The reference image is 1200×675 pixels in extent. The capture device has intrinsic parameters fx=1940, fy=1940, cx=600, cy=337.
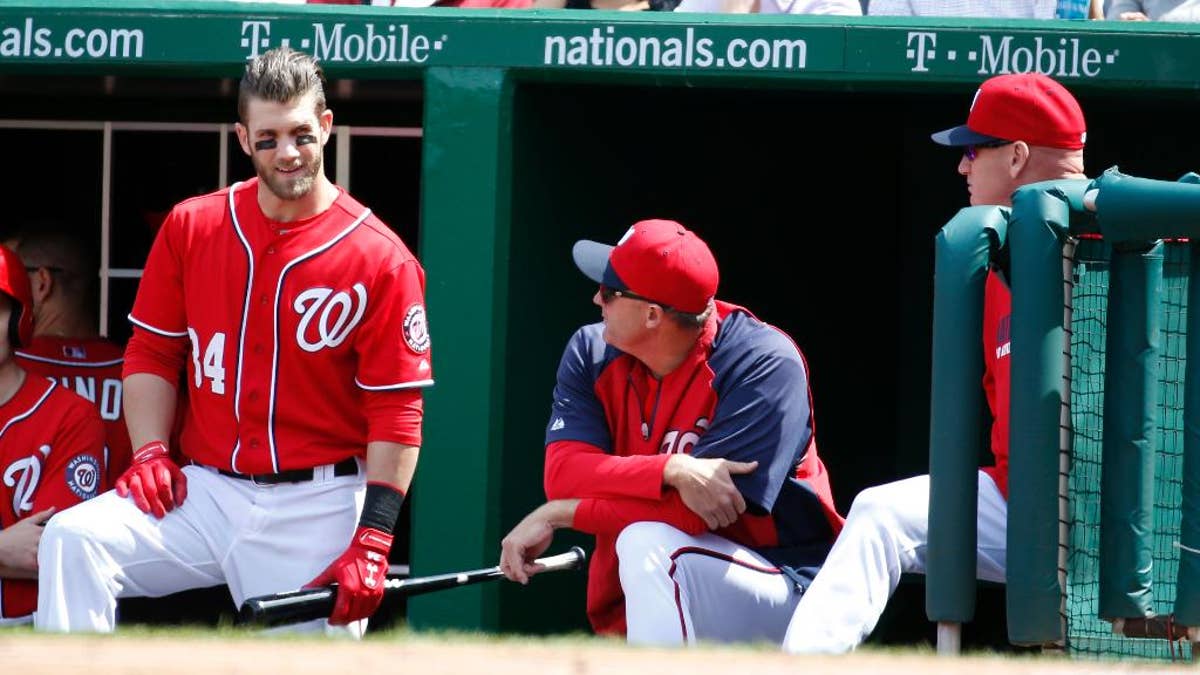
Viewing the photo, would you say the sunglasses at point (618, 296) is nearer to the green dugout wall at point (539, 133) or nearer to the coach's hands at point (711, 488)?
the coach's hands at point (711, 488)

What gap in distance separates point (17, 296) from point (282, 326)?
0.94 meters

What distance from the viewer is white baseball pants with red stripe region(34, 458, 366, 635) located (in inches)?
155

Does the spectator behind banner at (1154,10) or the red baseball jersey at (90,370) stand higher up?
the spectator behind banner at (1154,10)

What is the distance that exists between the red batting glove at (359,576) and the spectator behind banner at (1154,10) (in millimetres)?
2424

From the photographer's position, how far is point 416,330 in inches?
164

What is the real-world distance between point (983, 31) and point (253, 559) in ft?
6.95

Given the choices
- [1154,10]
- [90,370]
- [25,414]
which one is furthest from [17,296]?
[1154,10]

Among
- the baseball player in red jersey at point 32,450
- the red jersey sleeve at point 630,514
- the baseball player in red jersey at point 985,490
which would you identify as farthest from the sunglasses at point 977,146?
the baseball player in red jersey at point 32,450

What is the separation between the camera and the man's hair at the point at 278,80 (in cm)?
412

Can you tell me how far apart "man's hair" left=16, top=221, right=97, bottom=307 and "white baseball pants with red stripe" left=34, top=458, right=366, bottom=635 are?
4.62ft

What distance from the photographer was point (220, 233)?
4.22 meters

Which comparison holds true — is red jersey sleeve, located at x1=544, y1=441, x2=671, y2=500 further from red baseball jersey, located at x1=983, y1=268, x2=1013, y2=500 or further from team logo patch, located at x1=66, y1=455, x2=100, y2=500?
team logo patch, located at x1=66, y1=455, x2=100, y2=500

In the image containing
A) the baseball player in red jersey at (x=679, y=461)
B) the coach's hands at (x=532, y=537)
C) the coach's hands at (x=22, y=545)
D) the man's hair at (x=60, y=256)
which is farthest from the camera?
the man's hair at (x=60, y=256)

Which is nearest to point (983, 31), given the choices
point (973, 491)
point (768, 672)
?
point (973, 491)
